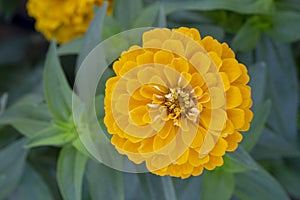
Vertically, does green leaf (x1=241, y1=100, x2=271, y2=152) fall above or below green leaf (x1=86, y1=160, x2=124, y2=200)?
above

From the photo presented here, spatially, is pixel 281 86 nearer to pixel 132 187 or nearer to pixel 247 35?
pixel 247 35

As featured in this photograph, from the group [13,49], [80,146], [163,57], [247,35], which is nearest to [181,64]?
[163,57]

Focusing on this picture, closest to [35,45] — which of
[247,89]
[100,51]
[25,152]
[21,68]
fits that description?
[21,68]

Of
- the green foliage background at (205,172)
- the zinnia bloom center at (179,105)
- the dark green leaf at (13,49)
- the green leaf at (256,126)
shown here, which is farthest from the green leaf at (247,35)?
the dark green leaf at (13,49)

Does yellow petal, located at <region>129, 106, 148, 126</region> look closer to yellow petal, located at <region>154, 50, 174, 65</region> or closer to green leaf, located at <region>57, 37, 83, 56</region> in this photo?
yellow petal, located at <region>154, 50, 174, 65</region>

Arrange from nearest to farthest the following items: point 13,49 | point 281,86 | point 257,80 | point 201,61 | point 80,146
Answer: point 201,61 → point 80,146 → point 257,80 → point 281,86 → point 13,49

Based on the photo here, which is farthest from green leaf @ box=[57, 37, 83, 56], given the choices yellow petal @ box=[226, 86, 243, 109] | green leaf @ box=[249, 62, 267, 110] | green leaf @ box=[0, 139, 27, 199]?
yellow petal @ box=[226, 86, 243, 109]
